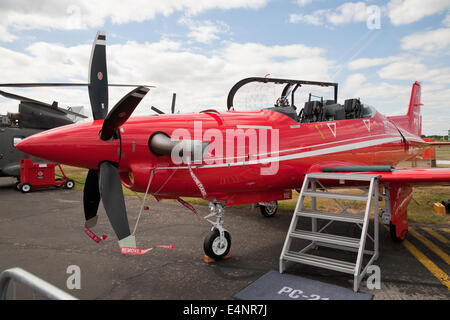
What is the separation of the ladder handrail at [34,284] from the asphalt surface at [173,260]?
2.95 ft

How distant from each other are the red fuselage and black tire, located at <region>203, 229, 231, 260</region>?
0.54 meters

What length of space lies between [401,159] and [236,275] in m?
5.71

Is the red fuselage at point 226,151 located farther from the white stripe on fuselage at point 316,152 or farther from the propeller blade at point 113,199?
the propeller blade at point 113,199

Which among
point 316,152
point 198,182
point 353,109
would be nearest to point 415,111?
point 353,109

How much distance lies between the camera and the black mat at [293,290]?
3387 millimetres

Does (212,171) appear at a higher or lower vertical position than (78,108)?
lower

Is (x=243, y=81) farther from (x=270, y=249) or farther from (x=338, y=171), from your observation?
(x=270, y=249)

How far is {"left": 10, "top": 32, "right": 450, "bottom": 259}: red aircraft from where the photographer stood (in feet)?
11.8

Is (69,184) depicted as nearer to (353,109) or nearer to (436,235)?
(353,109)

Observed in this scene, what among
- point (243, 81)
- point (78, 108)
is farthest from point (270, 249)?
point (78, 108)

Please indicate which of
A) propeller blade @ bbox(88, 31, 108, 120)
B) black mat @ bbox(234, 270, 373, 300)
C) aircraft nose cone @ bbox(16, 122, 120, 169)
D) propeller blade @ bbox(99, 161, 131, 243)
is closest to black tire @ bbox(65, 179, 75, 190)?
propeller blade @ bbox(88, 31, 108, 120)

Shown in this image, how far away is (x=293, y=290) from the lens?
11.7 ft
